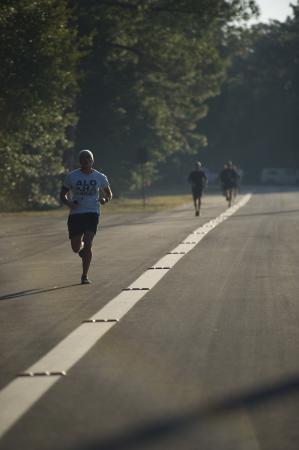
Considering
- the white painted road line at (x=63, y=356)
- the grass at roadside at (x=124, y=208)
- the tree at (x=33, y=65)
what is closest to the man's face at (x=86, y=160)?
the white painted road line at (x=63, y=356)

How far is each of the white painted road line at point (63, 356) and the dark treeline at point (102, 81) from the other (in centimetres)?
2305

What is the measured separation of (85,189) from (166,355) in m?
6.63

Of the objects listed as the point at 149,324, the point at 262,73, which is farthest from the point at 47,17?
the point at 262,73

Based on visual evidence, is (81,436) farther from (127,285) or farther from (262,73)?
(262,73)

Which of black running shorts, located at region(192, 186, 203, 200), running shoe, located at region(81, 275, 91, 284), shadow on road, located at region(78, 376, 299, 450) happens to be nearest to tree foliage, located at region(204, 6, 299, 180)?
black running shorts, located at region(192, 186, 203, 200)

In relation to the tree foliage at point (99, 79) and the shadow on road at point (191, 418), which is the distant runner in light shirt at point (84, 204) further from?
the tree foliage at point (99, 79)

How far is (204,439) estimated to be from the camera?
6.10 m

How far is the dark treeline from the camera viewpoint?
3734 cm

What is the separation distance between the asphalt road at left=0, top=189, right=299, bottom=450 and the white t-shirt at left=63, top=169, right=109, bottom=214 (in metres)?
0.95

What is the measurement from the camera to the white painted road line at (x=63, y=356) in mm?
6980

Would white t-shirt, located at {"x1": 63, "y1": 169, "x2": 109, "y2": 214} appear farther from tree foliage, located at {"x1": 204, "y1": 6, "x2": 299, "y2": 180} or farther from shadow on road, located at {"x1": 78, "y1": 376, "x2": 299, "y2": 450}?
tree foliage, located at {"x1": 204, "y1": 6, "x2": 299, "y2": 180}

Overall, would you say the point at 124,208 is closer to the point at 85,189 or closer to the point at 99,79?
the point at 99,79

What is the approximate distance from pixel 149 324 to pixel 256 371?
8.71ft

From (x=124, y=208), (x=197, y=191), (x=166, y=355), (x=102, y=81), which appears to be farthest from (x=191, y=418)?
(x=102, y=81)
